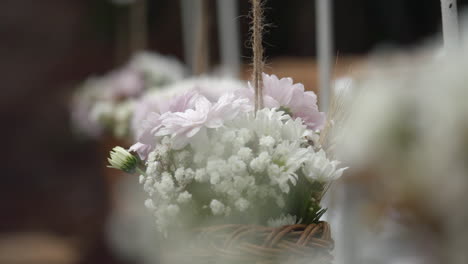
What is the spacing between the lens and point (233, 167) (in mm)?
611

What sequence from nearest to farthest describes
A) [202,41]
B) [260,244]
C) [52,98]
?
[260,244]
[202,41]
[52,98]

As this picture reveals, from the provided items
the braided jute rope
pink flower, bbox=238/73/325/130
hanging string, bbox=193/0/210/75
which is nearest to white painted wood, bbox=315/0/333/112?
hanging string, bbox=193/0/210/75

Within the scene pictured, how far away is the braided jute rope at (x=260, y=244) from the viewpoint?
1.95ft

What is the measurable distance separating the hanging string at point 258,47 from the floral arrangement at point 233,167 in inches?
0.9

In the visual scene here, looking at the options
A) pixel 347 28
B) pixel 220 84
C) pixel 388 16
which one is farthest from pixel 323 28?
pixel 347 28

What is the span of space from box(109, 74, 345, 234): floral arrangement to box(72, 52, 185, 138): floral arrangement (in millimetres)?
831

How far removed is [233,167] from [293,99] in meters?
0.12

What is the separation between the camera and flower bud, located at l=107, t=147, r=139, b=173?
0.68 meters

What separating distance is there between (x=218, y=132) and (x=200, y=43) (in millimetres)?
720

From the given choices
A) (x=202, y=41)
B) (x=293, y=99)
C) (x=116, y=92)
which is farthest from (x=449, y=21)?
(x=116, y=92)

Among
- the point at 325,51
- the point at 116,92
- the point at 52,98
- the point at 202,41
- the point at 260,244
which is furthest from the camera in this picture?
the point at 52,98

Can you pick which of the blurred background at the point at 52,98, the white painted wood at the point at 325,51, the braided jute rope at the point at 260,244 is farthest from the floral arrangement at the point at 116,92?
the blurred background at the point at 52,98

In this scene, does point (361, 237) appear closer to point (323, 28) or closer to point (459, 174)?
point (323, 28)

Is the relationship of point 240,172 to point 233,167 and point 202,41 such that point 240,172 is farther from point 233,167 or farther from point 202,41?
point 202,41
